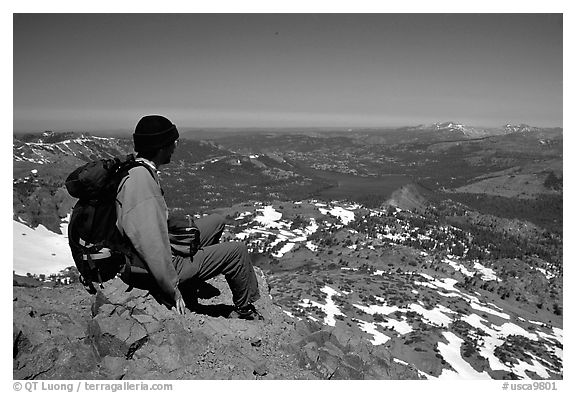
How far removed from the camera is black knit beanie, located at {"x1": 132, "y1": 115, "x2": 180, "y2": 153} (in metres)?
3.10

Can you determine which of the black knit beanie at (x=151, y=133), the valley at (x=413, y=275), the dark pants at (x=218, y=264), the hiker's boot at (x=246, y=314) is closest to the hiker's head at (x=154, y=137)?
the black knit beanie at (x=151, y=133)

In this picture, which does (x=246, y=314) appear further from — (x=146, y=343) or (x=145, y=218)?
(x=145, y=218)

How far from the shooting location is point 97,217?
3064mm

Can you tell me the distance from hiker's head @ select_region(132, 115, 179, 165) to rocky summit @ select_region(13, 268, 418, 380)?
195 centimetres

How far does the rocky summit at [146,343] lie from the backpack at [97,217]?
3.03 ft

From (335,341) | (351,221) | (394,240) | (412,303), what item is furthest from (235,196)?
(335,341)

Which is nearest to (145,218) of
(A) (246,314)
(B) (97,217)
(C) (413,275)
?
(B) (97,217)

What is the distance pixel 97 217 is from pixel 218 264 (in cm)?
125

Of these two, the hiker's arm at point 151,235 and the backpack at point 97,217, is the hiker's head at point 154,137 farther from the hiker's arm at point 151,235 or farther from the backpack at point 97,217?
the hiker's arm at point 151,235

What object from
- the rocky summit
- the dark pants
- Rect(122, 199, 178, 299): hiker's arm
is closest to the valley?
the rocky summit

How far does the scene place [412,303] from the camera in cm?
2183

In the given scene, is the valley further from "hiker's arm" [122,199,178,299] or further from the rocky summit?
"hiker's arm" [122,199,178,299]

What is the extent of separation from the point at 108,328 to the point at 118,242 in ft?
3.94

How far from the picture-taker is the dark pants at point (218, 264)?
11.8 feet
